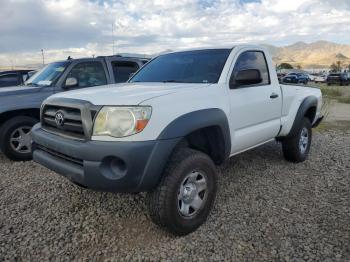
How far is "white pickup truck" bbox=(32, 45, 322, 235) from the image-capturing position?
9.32 feet

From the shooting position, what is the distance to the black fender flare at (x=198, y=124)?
117 inches

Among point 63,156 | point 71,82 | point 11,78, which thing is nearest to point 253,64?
point 63,156

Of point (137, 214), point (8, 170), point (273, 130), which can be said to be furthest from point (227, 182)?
point (8, 170)

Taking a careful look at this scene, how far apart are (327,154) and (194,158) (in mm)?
4031

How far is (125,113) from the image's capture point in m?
2.88

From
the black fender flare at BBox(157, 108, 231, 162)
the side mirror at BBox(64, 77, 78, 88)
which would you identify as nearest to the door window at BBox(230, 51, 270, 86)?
the black fender flare at BBox(157, 108, 231, 162)

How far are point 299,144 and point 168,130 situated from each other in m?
3.23

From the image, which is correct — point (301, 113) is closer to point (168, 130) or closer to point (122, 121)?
point (168, 130)

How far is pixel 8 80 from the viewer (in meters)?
9.66

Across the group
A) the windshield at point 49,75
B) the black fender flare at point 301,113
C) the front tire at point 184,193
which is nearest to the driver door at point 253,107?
the black fender flare at point 301,113

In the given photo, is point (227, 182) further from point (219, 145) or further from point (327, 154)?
point (327, 154)

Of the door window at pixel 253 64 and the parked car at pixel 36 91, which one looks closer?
the door window at pixel 253 64

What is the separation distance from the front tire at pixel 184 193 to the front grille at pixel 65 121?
84cm

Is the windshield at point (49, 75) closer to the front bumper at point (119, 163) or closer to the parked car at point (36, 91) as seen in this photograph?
the parked car at point (36, 91)
